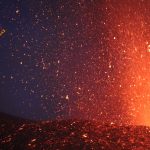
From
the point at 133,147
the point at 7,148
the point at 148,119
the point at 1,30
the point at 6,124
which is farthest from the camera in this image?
the point at 1,30

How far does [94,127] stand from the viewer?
10641 mm

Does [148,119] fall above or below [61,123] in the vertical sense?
above

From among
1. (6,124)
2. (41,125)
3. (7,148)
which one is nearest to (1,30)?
(6,124)

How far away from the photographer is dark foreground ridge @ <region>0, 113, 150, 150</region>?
9.13m

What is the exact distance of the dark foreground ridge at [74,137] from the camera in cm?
913

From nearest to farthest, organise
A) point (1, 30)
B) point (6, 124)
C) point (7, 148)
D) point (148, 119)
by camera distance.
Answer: point (7, 148)
point (6, 124)
point (148, 119)
point (1, 30)

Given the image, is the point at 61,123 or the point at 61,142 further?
the point at 61,123

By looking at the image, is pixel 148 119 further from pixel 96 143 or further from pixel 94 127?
pixel 96 143

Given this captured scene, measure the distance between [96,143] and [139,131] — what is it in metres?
1.72

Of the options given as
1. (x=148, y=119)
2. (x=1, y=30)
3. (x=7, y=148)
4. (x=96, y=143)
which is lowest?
(x=7, y=148)

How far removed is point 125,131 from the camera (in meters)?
10.3

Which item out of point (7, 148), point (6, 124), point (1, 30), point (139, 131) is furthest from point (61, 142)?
point (1, 30)

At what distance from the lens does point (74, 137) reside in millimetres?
9742

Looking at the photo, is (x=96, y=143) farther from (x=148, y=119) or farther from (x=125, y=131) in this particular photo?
(x=148, y=119)
